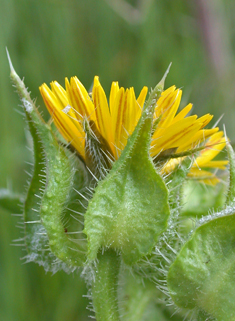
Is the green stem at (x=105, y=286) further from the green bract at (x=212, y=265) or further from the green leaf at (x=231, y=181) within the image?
the green leaf at (x=231, y=181)

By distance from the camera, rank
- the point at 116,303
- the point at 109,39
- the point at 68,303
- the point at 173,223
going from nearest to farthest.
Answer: the point at 173,223, the point at 116,303, the point at 68,303, the point at 109,39

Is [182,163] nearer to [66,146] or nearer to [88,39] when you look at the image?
[66,146]

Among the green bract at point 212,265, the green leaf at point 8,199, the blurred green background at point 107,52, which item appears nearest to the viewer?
the green bract at point 212,265

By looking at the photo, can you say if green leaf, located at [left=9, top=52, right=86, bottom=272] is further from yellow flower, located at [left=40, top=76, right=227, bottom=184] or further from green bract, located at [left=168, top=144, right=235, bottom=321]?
green bract, located at [left=168, top=144, right=235, bottom=321]

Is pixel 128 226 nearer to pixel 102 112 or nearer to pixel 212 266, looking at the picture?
pixel 212 266

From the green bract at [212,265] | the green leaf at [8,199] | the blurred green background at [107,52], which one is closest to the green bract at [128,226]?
the green bract at [212,265]

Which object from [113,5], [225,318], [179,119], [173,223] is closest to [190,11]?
[113,5]

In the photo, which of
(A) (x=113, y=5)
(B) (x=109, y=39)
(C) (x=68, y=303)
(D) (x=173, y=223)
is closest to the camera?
(D) (x=173, y=223)
